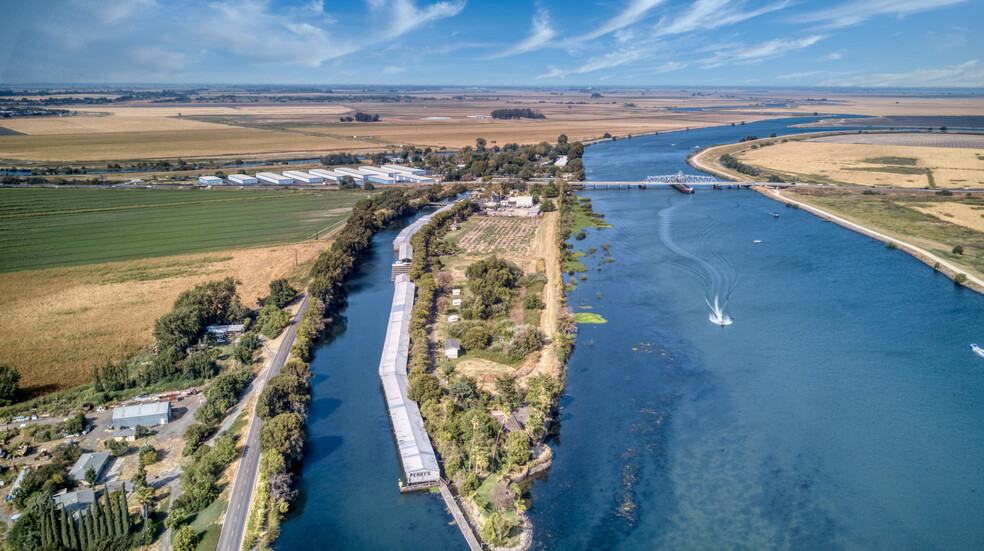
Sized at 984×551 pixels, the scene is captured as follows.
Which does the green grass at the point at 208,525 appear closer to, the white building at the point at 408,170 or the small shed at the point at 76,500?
the small shed at the point at 76,500

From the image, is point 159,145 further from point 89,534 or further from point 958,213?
point 958,213

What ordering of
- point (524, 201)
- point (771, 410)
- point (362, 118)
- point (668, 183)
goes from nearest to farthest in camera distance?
point (771, 410) < point (524, 201) < point (668, 183) < point (362, 118)

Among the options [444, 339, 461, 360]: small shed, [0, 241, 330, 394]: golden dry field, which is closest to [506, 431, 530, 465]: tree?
[444, 339, 461, 360]: small shed

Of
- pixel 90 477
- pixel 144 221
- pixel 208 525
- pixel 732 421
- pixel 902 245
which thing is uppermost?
pixel 144 221

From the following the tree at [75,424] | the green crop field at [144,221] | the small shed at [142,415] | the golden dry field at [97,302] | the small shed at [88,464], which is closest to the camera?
the small shed at [88,464]

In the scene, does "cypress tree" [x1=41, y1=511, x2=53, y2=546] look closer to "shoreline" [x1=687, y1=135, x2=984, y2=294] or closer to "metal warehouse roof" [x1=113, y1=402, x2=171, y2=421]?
"metal warehouse roof" [x1=113, y1=402, x2=171, y2=421]

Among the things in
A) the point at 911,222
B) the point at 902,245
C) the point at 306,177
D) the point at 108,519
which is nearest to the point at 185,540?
the point at 108,519

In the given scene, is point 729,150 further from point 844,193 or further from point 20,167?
point 20,167

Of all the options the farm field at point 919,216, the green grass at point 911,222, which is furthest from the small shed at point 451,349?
the green grass at point 911,222
